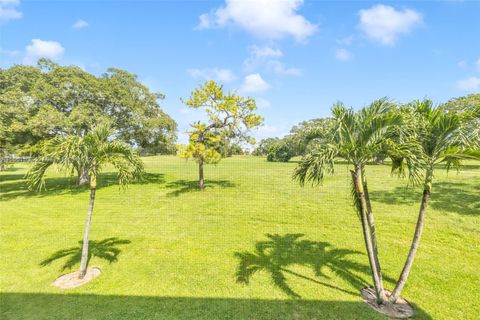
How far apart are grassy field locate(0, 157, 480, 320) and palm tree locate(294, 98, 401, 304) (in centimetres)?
258

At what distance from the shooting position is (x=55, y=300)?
16.4 ft

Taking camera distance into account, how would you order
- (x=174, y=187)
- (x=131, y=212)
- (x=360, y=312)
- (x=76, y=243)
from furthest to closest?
1. (x=174, y=187)
2. (x=131, y=212)
3. (x=76, y=243)
4. (x=360, y=312)

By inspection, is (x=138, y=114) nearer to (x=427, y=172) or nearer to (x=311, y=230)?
(x=311, y=230)

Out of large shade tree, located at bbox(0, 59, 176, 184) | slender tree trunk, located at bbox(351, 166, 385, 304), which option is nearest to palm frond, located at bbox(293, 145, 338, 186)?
slender tree trunk, located at bbox(351, 166, 385, 304)

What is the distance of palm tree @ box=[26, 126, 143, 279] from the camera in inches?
198

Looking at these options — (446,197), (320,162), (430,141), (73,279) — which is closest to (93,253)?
(73,279)

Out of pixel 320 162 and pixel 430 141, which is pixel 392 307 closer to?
pixel 430 141

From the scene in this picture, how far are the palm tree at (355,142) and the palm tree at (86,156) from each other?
435 centimetres

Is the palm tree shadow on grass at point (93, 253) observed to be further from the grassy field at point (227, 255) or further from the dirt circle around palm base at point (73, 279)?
the dirt circle around palm base at point (73, 279)

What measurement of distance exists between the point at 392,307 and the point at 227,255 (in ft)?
14.4

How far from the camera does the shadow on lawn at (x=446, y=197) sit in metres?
10.6

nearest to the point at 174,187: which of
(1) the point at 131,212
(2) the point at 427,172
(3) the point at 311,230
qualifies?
(1) the point at 131,212

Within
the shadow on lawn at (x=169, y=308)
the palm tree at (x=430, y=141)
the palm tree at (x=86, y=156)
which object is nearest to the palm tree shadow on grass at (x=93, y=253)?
Answer: the palm tree at (x=86, y=156)

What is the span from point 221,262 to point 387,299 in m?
4.22
